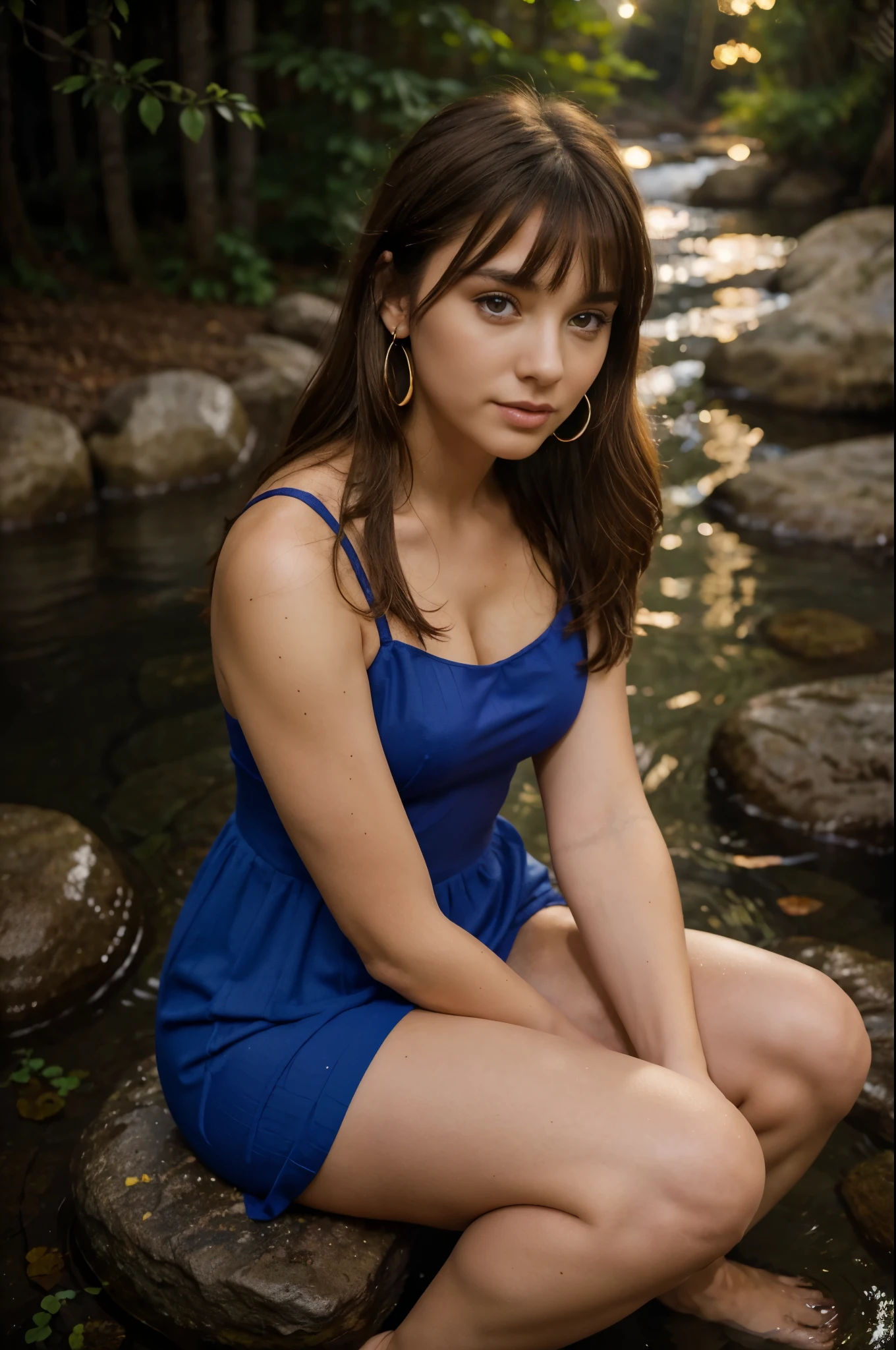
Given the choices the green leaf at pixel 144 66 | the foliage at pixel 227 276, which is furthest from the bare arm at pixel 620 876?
the foliage at pixel 227 276

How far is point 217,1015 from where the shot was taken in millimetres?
1952

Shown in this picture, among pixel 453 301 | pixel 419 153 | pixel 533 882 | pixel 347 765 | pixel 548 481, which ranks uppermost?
pixel 419 153

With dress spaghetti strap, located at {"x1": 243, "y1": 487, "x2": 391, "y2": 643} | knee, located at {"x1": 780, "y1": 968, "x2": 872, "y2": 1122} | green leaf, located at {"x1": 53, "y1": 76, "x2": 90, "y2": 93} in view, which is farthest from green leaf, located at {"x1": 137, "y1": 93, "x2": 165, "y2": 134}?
knee, located at {"x1": 780, "y1": 968, "x2": 872, "y2": 1122}

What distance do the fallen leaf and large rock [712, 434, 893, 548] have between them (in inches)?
120

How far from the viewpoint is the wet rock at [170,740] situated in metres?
3.90

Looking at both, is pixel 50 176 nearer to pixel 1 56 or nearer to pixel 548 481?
pixel 1 56

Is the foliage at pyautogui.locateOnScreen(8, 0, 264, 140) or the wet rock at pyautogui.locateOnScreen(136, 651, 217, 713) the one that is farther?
the wet rock at pyautogui.locateOnScreen(136, 651, 217, 713)

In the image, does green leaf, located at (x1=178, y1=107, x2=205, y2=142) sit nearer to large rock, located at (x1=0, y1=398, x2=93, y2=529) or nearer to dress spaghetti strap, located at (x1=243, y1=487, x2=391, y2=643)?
dress spaghetti strap, located at (x1=243, y1=487, x2=391, y2=643)

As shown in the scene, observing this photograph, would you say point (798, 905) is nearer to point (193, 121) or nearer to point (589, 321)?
point (589, 321)

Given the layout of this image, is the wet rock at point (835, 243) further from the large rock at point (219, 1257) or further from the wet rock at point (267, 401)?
the large rock at point (219, 1257)

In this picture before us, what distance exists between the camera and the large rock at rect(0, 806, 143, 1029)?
9.23 ft

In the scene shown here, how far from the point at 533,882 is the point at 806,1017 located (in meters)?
0.63

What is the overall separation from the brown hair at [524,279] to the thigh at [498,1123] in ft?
2.18

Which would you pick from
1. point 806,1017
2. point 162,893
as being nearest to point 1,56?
point 162,893
